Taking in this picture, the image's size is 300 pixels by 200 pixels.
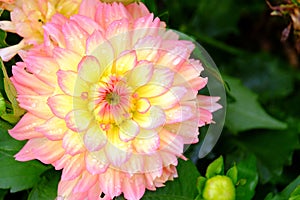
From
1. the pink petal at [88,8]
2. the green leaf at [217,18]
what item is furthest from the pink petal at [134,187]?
the green leaf at [217,18]

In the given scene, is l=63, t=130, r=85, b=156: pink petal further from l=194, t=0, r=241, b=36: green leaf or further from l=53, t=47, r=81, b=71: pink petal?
l=194, t=0, r=241, b=36: green leaf

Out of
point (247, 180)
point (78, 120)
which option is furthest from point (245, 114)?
point (78, 120)

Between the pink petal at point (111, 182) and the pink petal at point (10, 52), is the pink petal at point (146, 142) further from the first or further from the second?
the pink petal at point (10, 52)

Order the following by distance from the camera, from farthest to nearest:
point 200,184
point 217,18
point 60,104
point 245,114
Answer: point 217,18, point 245,114, point 200,184, point 60,104

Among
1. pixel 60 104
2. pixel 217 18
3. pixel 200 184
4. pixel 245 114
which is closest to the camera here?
pixel 60 104

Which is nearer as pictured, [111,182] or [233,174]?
[111,182]

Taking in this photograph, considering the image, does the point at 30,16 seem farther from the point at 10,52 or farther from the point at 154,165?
the point at 154,165
